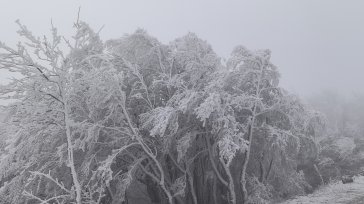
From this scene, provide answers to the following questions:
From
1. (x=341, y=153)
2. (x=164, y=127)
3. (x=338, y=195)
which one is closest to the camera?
(x=164, y=127)

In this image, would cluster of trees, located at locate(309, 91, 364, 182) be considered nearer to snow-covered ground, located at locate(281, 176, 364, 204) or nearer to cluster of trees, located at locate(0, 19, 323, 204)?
snow-covered ground, located at locate(281, 176, 364, 204)

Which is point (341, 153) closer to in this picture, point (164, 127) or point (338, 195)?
point (338, 195)

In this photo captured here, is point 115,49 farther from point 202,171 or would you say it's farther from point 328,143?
point 328,143

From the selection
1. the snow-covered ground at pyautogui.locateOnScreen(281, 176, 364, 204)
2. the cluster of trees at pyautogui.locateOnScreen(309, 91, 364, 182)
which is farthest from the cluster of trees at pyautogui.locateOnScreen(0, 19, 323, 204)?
the cluster of trees at pyautogui.locateOnScreen(309, 91, 364, 182)

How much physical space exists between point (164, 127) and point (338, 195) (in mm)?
9330

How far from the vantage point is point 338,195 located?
647 inches

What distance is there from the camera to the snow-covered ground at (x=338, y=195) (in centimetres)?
1522

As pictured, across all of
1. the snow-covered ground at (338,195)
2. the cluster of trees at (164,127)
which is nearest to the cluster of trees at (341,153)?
the snow-covered ground at (338,195)

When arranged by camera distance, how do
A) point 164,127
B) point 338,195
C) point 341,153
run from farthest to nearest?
1. point 341,153
2. point 338,195
3. point 164,127

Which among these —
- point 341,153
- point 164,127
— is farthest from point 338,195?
point 164,127

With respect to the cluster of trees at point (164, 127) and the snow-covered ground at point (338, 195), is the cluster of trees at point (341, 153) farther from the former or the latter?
the cluster of trees at point (164, 127)

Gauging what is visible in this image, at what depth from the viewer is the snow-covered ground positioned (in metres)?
15.2

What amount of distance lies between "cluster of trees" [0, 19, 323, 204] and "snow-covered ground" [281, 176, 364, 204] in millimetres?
1046

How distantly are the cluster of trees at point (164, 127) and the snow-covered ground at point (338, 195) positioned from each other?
1.05m
